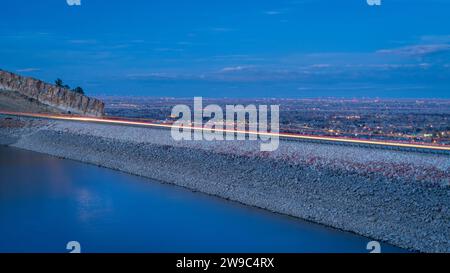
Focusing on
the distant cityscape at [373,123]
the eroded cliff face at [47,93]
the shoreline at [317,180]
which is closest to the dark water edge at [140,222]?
the shoreline at [317,180]

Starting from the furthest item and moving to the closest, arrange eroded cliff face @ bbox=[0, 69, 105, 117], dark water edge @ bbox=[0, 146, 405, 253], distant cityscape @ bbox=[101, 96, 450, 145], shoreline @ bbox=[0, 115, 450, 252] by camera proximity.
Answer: eroded cliff face @ bbox=[0, 69, 105, 117]
distant cityscape @ bbox=[101, 96, 450, 145]
dark water edge @ bbox=[0, 146, 405, 253]
shoreline @ bbox=[0, 115, 450, 252]

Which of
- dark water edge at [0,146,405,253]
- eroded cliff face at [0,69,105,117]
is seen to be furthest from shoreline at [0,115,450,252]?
eroded cliff face at [0,69,105,117]

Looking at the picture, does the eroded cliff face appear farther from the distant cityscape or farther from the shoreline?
the shoreline

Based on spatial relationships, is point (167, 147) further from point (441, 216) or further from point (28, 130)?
point (28, 130)

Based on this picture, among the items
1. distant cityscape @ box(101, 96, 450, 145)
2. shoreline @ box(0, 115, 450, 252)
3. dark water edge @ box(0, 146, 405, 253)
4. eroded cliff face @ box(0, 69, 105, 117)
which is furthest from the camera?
eroded cliff face @ box(0, 69, 105, 117)

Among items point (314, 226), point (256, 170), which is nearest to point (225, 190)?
point (256, 170)

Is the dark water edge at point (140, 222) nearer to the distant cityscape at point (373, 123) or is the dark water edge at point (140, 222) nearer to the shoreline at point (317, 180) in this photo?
the shoreline at point (317, 180)
